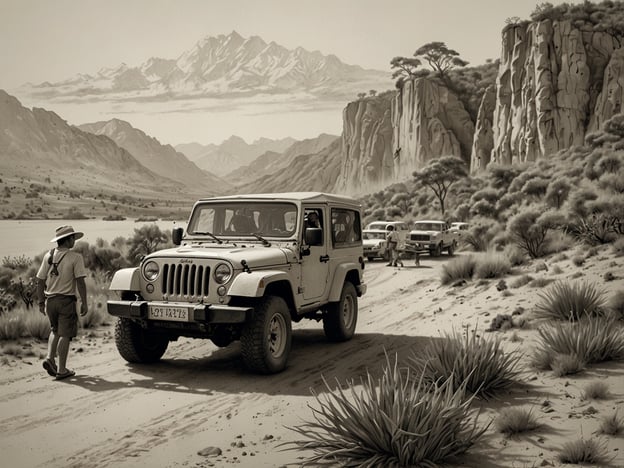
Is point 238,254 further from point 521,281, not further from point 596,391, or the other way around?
point 521,281

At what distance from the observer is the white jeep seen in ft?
25.7

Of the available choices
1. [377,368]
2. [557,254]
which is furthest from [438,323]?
[557,254]

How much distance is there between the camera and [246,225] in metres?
9.27

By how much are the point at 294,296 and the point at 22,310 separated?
586 cm

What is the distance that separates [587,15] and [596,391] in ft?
235

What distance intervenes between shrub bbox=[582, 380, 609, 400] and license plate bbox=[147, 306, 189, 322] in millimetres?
4535

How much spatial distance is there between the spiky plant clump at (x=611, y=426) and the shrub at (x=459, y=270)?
1076 centimetres

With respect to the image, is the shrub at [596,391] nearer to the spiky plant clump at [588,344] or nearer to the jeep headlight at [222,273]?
the spiky plant clump at [588,344]

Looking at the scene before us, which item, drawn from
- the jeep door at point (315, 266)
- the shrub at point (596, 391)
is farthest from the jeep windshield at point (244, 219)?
the shrub at point (596, 391)

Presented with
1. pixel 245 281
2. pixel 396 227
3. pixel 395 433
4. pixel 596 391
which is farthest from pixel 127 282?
pixel 396 227

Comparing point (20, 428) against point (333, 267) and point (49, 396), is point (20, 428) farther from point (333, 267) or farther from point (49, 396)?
point (333, 267)

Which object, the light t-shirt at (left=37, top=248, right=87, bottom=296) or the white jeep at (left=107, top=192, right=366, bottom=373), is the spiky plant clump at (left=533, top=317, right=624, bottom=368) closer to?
the white jeep at (left=107, top=192, right=366, bottom=373)

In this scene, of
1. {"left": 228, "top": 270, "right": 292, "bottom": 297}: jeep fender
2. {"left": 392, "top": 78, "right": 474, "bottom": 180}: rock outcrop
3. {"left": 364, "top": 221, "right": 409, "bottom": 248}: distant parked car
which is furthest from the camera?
{"left": 392, "top": 78, "right": 474, "bottom": 180}: rock outcrop

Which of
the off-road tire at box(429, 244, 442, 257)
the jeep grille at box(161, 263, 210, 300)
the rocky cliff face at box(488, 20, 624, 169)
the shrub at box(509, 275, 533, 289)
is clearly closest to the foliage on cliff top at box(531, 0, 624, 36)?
the rocky cliff face at box(488, 20, 624, 169)
